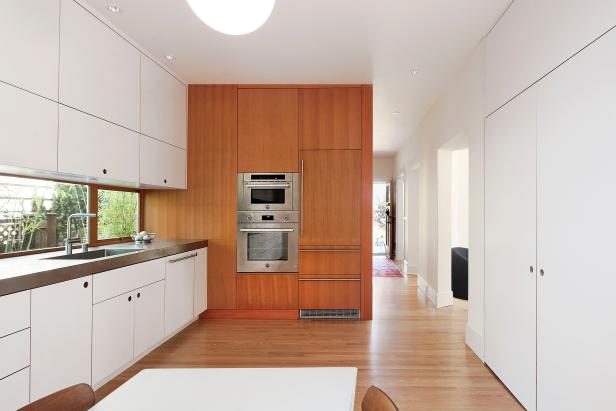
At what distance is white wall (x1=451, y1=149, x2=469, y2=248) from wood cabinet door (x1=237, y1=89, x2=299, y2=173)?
11.5ft

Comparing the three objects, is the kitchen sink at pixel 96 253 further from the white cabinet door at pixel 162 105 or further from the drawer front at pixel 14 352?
the white cabinet door at pixel 162 105

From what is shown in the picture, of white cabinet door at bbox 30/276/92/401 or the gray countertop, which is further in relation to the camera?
white cabinet door at bbox 30/276/92/401

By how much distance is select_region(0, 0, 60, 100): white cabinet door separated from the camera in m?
1.78

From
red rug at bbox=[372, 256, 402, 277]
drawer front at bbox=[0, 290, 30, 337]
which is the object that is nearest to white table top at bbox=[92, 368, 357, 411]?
drawer front at bbox=[0, 290, 30, 337]

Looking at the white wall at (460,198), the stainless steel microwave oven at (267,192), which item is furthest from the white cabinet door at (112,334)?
the white wall at (460,198)

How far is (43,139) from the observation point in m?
2.01

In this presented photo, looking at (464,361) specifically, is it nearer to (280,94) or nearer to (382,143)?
(280,94)

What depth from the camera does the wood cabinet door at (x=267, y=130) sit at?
3.92 m

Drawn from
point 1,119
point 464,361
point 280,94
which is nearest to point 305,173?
point 280,94

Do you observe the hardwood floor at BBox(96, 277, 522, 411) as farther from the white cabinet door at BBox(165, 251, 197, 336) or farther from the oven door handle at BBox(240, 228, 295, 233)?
the oven door handle at BBox(240, 228, 295, 233)

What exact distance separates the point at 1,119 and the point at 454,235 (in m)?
6.23

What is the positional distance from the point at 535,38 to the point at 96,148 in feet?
10.1

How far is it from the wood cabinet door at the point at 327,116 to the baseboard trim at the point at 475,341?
2366 millimetres

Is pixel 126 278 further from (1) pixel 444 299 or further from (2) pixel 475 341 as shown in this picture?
(1) pixel 444 299
